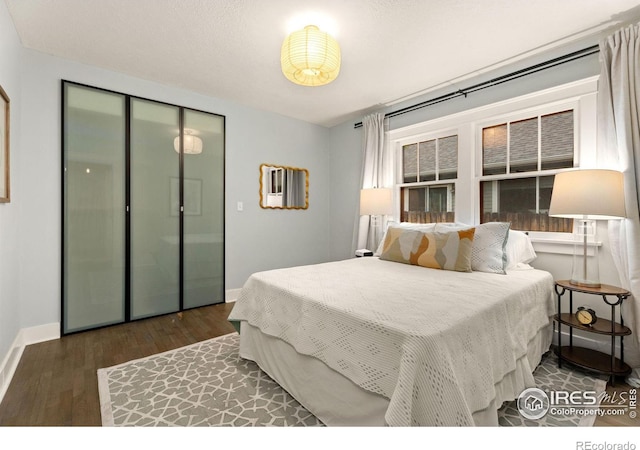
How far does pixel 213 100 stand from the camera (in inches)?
145

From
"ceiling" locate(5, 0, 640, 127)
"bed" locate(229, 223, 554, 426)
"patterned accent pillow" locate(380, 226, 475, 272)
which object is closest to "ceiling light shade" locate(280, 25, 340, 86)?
"ceiling" locate(5, 0, 640, 127)

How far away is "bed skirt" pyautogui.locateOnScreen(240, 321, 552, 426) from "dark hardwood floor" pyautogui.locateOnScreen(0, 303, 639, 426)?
0.50 meters

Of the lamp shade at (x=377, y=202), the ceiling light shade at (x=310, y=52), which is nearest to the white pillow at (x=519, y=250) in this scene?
the lamp shade at (x=377, y=202)

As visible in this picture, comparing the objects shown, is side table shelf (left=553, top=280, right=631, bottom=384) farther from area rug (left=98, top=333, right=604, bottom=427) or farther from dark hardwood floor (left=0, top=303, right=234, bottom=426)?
dark hardwood floor (left=0, top=303, right=234, bottom=426)

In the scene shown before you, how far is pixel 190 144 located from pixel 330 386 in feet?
10.1

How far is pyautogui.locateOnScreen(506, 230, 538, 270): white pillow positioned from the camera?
2.57 m

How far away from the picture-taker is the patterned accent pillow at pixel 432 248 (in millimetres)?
2490

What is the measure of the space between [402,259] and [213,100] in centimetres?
292

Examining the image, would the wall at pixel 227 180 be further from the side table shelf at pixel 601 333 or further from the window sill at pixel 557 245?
the side table shelf at pixel 601 333

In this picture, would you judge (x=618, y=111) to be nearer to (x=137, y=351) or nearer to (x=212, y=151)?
(x=212, y=151)

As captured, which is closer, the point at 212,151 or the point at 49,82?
the point at 49,82

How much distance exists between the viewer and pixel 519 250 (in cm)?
262

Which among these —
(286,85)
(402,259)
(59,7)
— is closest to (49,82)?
(59,7)
